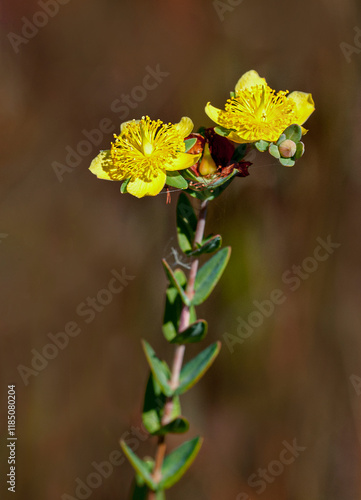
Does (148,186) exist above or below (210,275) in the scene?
above

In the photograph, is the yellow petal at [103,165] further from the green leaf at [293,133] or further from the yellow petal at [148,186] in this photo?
the green leaf at [293,133]

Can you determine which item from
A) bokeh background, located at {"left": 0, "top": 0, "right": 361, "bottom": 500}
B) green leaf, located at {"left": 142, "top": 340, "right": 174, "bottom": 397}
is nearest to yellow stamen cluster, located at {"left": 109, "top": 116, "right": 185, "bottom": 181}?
green leaf, located at {"left": 142, "top": 340, "right": 174, "bottom": 397}

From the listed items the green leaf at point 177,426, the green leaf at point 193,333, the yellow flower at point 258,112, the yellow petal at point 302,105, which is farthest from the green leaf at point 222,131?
the green leaf at point 177,426

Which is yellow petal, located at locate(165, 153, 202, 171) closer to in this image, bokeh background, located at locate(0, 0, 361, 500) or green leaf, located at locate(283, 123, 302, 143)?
green leaf, located at locate(283, 123, 302, 143)

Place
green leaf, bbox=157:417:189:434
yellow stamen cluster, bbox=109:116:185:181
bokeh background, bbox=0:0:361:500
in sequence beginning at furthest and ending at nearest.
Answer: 1. bokeh background, bbox=0:0:361:500
2. yellow stamen cluster, bbox=109:116:185:181
3. green leaf, bbox=157:417:189:434

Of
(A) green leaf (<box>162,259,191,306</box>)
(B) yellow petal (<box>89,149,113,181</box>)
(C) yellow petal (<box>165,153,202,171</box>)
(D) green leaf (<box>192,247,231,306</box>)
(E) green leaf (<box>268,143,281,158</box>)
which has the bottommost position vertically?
(D) green leaf (<box>192,247,231,306</box>)

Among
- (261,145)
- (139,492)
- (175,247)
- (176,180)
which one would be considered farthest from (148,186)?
(175,247)

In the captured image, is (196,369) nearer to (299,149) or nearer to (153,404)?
(153,404)

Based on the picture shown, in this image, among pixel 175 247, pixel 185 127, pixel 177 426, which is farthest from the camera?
pixel 175 247
